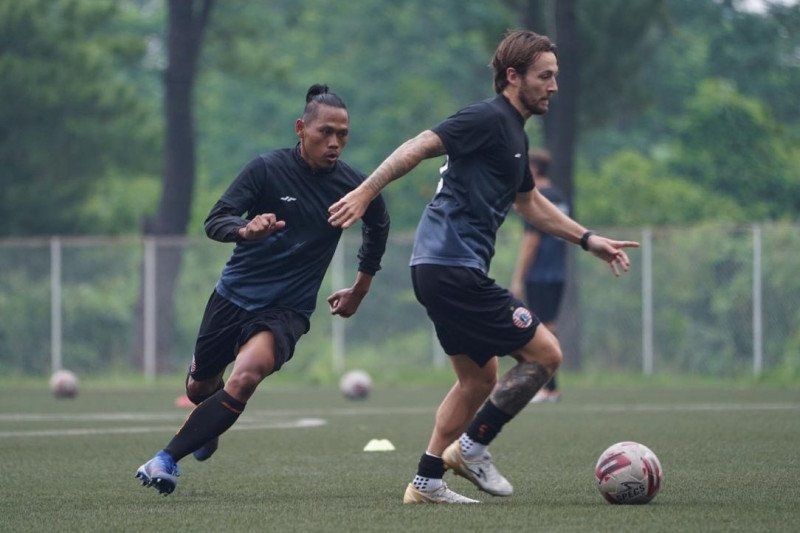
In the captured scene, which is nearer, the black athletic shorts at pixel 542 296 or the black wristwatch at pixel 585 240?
the black wristwatch at pixel 585 240

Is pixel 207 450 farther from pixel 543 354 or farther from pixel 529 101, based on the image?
pixel 529 101

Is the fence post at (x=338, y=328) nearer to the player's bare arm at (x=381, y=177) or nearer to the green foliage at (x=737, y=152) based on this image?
the green foliage at (x=737, y=152)

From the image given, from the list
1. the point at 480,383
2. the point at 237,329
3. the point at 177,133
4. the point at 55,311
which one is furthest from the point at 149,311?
the point at 480,383

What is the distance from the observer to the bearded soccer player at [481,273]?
307 inches

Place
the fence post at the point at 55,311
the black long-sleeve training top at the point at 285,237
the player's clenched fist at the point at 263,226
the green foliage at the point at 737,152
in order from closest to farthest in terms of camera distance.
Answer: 1. the player's clenched fist at the point at 263,226
2. the black long-sleeve training top at the point at 285,237
3. the fence post at the point at 55,311
4. the green foliage at the point at 737,152

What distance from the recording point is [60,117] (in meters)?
36.8

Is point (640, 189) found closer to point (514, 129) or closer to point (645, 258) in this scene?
point (645, 258)

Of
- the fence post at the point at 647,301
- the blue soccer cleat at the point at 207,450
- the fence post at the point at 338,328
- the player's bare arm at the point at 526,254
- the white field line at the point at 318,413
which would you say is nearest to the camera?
the blue soccer cleat at the point at 207,450

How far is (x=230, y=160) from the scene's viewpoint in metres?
49.4

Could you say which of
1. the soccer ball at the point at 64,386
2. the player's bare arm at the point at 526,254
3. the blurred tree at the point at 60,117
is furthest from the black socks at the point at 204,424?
the blurred tree at the point at 60,117

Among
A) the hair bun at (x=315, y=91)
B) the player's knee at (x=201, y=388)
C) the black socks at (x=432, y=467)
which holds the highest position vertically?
the hair bun at (x=315, y=91)

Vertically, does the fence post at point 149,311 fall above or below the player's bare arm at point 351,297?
below

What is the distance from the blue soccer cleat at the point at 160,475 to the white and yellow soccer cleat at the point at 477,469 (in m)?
1.29

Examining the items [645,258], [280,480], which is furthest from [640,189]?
[280,480]
